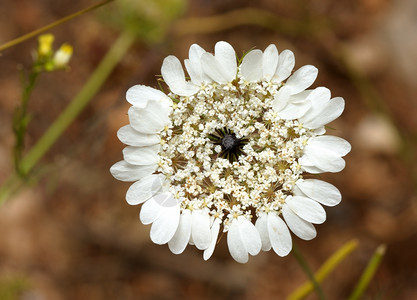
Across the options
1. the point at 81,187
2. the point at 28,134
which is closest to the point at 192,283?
the point at 81,187

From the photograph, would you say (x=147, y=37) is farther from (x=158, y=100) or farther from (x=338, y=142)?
(x=338, y=142)

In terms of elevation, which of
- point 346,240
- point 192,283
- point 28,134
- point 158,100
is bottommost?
point 192,283

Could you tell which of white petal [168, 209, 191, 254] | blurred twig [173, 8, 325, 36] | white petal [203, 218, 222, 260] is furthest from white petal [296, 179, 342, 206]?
blurred twig [173, 8, 325, 36]

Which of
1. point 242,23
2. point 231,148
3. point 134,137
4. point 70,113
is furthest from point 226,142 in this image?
point 242,23

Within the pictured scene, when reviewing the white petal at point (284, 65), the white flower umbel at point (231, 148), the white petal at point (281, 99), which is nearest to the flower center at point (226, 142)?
the white flower umbel at point (231, 148)

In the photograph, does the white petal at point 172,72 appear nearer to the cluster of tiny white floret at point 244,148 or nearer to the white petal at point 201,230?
the cluster of tiny white floret at point 244,148

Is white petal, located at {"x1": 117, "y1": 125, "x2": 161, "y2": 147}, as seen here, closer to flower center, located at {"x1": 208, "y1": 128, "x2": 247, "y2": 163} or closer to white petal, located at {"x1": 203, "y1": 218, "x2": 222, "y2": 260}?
flower center, located at {"x1": 208, "y1": 128, "x2": 247, "y2": 163}

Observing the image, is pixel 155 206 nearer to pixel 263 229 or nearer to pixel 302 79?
pixel 263 229
